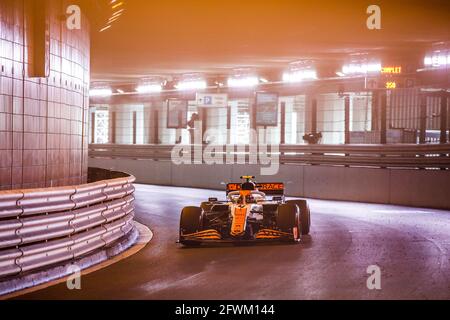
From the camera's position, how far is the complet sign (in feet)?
87.9

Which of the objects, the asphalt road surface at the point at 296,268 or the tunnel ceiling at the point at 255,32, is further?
the tunnel ceiling at the point at 255,32

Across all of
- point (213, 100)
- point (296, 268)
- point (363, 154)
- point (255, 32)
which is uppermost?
point (255, 32)

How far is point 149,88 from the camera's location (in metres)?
29.9

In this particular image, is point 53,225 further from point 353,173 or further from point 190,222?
point 353,173

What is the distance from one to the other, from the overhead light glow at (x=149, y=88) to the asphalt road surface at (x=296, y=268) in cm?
1530

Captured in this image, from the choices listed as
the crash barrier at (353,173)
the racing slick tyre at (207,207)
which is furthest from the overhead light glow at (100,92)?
the racing slick tyre at (207,207)

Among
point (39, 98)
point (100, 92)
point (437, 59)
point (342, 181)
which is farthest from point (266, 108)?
point (39, 98)

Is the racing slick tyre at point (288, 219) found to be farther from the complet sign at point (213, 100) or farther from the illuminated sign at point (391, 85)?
the complet sign at point (213, 100)

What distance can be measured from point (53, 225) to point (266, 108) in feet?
56.1

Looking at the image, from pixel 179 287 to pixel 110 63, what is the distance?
16.8 meters

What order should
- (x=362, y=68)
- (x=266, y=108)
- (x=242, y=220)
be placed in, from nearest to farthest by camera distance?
(x=242, y=220), (x=362, y=68), (x=266, y=108)

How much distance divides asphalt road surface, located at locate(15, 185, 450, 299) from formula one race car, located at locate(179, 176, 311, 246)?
8.3 inches

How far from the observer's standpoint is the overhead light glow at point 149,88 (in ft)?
96.8
